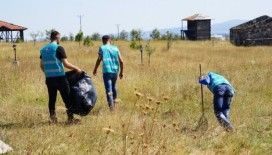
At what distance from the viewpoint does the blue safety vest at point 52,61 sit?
348 inches

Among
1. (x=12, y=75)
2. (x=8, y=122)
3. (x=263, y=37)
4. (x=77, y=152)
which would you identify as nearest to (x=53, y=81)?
(x=8, y=122)

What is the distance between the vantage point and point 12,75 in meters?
14.0

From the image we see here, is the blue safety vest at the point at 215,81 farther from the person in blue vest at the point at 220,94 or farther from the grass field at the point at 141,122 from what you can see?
the grass field at the point at 141,122

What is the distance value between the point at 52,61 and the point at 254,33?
47.1 m

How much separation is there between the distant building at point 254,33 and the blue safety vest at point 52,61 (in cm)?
4468

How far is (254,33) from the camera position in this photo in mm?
54000

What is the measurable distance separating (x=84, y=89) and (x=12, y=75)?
17.6ft

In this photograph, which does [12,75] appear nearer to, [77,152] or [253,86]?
[253,86]

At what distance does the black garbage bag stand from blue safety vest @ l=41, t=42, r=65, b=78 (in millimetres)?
307

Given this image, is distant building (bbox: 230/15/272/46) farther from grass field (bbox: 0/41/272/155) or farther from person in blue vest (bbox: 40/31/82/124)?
person in blue vest (bbox: 40/31/82/124)

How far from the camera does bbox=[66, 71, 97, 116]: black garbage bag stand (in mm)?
9008

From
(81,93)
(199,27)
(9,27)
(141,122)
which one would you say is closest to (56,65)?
(81,93)

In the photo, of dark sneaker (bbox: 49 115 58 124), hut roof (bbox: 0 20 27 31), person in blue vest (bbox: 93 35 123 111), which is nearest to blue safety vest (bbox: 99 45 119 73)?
person in blue vest (bbox: 93 35 123 111)

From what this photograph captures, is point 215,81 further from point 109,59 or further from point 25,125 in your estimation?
point 25,125
